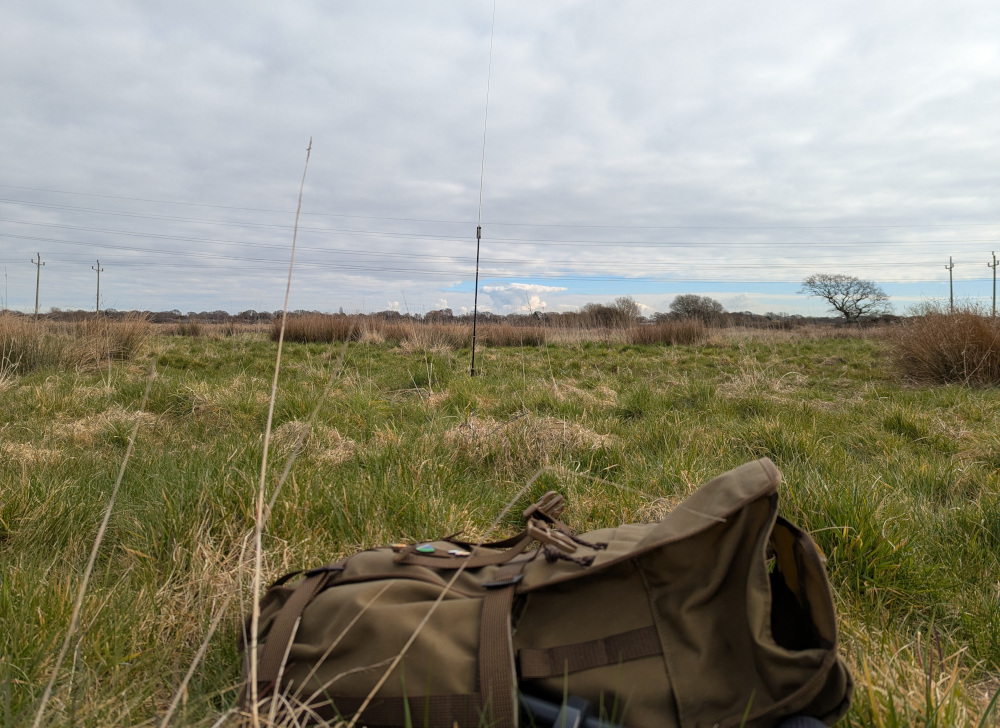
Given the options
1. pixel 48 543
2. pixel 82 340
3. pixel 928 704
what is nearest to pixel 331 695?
pixel 928 704

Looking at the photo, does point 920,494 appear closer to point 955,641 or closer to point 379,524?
point 955,641

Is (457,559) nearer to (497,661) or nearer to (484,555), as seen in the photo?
(484,555)

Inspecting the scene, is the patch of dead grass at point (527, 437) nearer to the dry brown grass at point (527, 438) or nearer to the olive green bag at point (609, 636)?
the dry brown grass at point (527, 438)

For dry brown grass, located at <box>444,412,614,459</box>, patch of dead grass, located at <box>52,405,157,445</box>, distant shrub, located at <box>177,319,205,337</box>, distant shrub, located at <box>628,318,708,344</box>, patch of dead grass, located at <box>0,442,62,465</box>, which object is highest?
distant shrub, located at <box>628,318,708,344</box>

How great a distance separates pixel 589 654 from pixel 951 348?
28.1 feet

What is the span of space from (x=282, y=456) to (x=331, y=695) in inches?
69.6

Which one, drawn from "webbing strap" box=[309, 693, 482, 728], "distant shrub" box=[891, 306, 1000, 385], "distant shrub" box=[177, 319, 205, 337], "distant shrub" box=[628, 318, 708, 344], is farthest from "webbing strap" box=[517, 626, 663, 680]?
"distant shrub" box=[177, 319, 205, 337]

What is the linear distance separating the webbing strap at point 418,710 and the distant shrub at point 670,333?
16541 mm

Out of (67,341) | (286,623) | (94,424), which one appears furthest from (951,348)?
(67,341)

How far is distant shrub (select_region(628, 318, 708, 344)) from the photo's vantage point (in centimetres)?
1708

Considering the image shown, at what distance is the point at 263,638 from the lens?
132 centimetres

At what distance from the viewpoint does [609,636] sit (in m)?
1.18

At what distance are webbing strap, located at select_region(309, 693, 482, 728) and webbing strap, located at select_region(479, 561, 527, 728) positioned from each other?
0.03 meters

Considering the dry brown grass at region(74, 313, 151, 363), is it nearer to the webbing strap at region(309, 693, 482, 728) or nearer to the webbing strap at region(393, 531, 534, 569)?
the webbing strap at region(393, 531, 534, 569)
